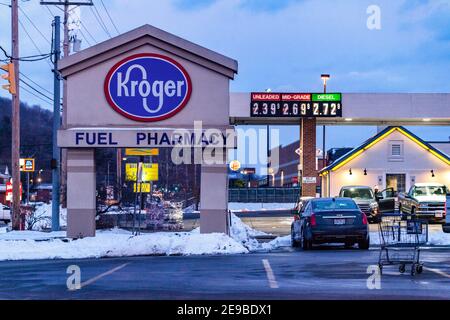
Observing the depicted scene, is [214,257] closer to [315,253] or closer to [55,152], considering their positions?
[315,253]

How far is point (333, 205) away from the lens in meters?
22.4

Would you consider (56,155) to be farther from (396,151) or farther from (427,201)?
(396,151)

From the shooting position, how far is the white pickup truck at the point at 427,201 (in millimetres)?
37688

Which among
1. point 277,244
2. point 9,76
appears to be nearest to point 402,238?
point 277,244

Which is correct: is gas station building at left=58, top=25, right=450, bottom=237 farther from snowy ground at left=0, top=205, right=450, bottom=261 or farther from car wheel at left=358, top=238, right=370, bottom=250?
car wheel at left=358, top=238, right=370, bottom=250

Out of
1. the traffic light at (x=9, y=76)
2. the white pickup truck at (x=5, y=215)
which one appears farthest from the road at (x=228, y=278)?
the white pickup truck at (x=5, y=215)

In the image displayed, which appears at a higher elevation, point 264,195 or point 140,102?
point 140,102

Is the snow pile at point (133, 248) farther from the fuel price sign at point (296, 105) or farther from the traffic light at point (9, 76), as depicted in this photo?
the fuel price sign at point (296, 105)

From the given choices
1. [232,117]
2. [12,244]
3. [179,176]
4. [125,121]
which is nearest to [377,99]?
[232,117]

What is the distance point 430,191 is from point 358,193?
11.7 ft

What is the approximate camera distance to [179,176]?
299 feet

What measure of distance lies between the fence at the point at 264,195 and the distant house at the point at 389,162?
92.6 ft

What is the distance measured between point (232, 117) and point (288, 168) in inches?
2999

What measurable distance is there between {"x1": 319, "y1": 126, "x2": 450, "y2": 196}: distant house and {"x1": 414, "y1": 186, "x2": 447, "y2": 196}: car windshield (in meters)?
12.2
